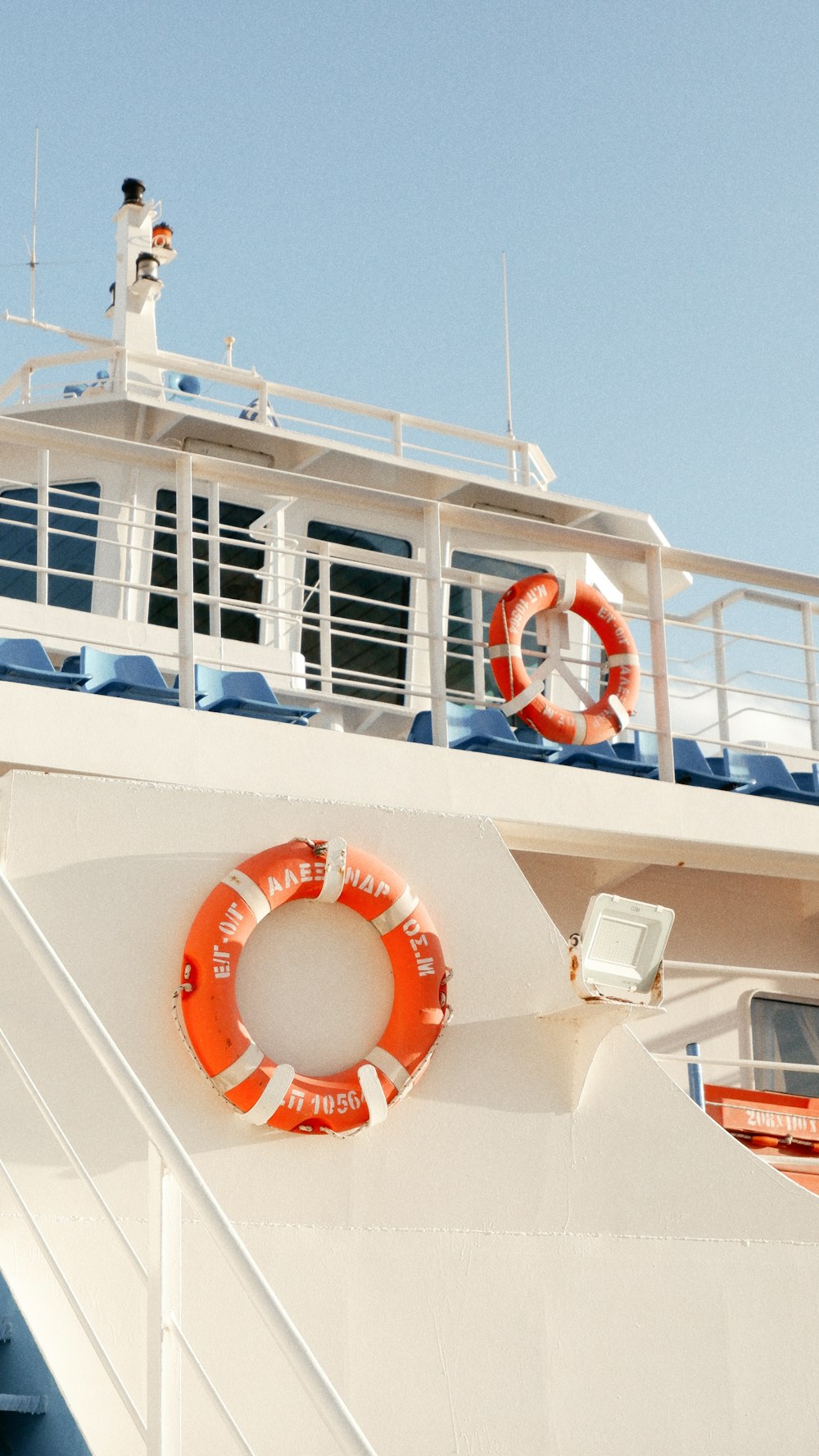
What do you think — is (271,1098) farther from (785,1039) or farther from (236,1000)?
(785,1039)

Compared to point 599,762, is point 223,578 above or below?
above

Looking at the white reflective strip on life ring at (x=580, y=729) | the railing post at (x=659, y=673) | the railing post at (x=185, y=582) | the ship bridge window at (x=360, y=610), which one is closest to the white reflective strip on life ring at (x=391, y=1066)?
the railing post at (x=185, y=582)

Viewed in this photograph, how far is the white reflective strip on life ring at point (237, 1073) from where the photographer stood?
154 inches

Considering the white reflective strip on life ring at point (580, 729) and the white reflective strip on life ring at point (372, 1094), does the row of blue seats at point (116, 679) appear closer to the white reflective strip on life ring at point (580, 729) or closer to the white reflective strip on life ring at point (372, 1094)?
the white reflective strip on life ring at point (580, 729)

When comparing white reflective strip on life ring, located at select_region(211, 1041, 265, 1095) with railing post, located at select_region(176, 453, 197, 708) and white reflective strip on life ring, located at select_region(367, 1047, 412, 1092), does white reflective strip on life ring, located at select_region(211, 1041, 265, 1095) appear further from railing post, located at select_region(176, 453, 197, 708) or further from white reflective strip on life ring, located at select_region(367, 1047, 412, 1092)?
railing post, located at select_region(176, 453, 197, 708)

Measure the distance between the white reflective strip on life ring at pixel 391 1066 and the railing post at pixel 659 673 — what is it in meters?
1.80

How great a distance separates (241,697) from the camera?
5.47m

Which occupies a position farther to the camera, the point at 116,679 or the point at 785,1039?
the point at 785,1039

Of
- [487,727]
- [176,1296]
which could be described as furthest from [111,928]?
[487,727]

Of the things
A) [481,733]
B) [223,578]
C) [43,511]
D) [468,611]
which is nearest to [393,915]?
[481,733]

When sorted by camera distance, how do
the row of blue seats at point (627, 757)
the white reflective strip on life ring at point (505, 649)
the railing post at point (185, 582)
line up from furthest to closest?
1. the row of blue seats at point (627, 757)
2. the white reflective strip on life ring at point (505, 649)
3. the railing post at point (185, 582)

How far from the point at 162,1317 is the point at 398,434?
23.2 feet

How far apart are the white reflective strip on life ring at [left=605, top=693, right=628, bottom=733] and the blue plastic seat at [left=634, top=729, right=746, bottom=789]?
0.07 m

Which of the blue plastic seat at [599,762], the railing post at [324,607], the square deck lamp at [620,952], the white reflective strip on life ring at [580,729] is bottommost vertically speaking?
the square deck lamp at [620,952]
